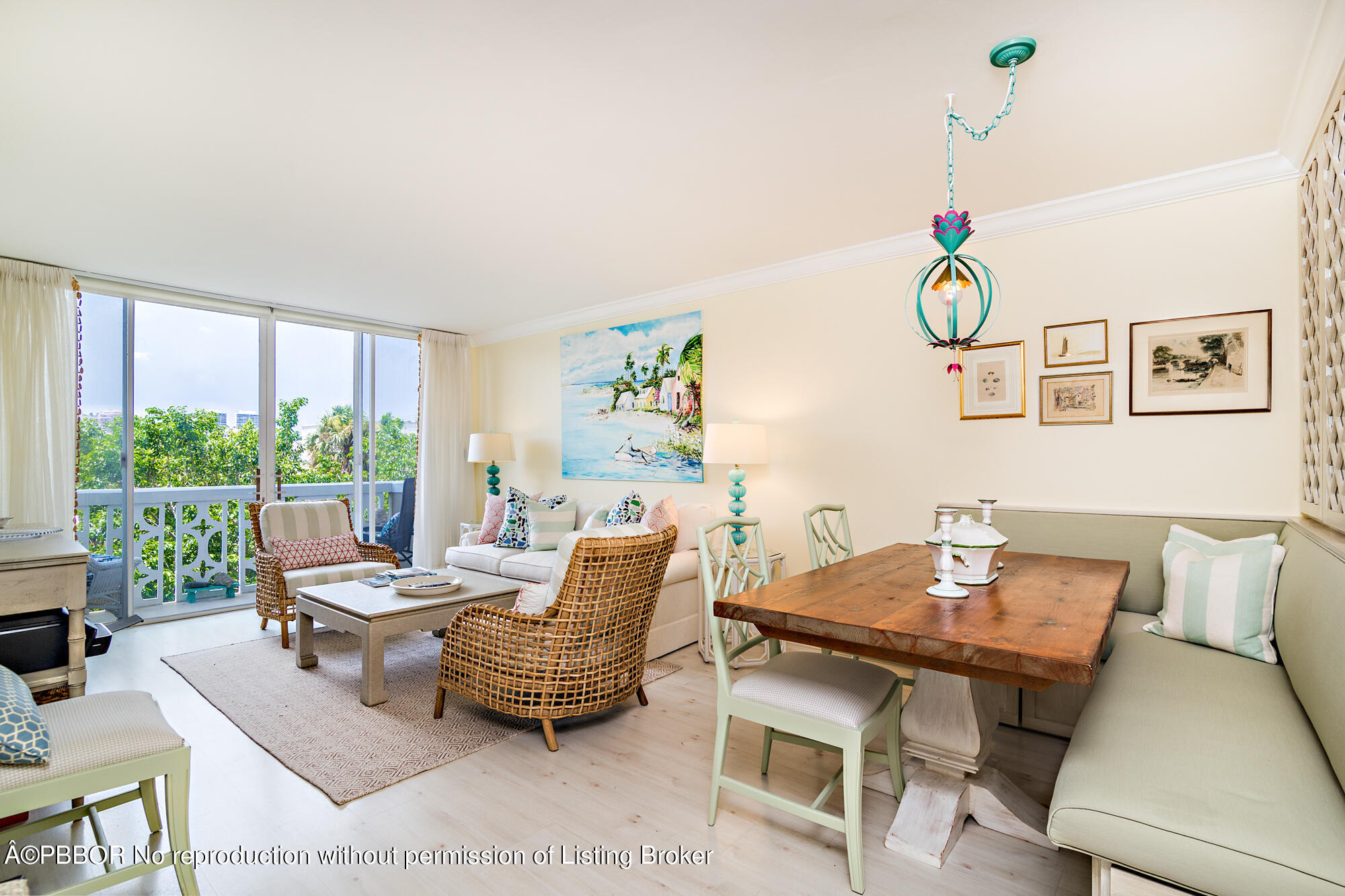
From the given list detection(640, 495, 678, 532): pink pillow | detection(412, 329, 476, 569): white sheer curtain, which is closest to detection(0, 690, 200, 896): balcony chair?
detection(640, 495, 678, 532): pink pillow

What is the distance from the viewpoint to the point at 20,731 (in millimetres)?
1459

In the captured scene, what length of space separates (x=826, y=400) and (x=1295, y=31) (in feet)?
8.36

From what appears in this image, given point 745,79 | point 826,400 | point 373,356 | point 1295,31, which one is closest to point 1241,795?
point 1295,31

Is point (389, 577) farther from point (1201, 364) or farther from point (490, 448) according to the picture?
point (1201, 364)

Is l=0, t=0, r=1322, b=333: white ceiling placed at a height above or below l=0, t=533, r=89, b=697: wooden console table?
above

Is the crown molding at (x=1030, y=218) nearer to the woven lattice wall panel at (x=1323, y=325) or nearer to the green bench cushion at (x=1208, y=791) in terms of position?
the woven lattice wall panel at (x=1323, y=325)

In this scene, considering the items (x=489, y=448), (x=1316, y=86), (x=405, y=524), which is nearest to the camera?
(x=1316, y=86)

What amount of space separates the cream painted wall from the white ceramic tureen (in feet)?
4.45

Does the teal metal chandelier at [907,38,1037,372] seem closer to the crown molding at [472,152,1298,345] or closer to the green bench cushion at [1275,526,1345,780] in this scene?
the crown molding at [472,152,1298,345]

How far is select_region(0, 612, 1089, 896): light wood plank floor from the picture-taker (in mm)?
1816

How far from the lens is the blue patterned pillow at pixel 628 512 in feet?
14.8

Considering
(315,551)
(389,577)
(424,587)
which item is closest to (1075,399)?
(424,587)

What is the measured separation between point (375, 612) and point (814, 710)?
7.41 feet

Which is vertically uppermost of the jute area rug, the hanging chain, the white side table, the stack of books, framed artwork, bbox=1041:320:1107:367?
the hanging chain
